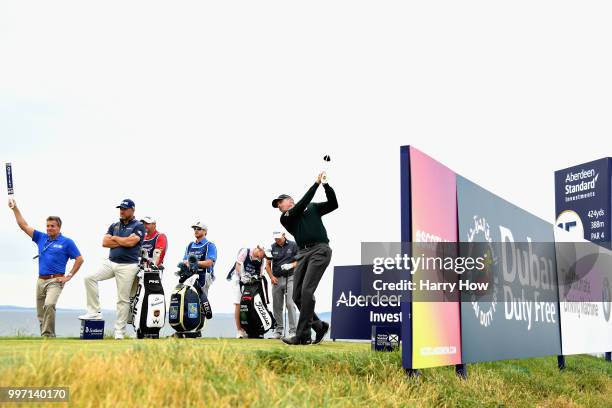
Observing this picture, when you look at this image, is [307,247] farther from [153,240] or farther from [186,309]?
[153,240]

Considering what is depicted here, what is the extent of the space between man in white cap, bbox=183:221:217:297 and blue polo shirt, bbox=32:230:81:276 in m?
2.04

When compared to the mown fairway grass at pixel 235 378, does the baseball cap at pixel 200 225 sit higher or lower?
higher

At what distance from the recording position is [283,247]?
1381cm

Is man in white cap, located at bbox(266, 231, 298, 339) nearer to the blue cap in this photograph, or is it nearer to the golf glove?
the blue cap

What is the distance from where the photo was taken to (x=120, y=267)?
1135 cm

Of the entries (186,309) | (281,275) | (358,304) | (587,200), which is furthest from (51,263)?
(587,200)

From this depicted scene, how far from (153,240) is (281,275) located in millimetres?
2442

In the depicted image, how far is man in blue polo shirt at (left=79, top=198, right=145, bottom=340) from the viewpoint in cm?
1133

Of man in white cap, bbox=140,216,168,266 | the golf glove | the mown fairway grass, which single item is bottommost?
the mown fairway grass

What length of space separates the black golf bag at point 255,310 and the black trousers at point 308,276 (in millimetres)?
3886

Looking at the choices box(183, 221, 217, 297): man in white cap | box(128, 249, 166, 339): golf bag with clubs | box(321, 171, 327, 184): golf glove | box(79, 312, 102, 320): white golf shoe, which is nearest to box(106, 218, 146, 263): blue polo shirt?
box(128, 249, 166, 339): golf bag with clubs

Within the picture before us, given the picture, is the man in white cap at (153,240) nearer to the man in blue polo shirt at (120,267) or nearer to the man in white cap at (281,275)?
the man in blue polo shirt at (120,267)

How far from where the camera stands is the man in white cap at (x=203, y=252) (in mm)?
13539

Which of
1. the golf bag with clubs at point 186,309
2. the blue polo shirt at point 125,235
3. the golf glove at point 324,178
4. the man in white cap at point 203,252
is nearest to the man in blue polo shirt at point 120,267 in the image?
the blue polo shirt at point 125,235
